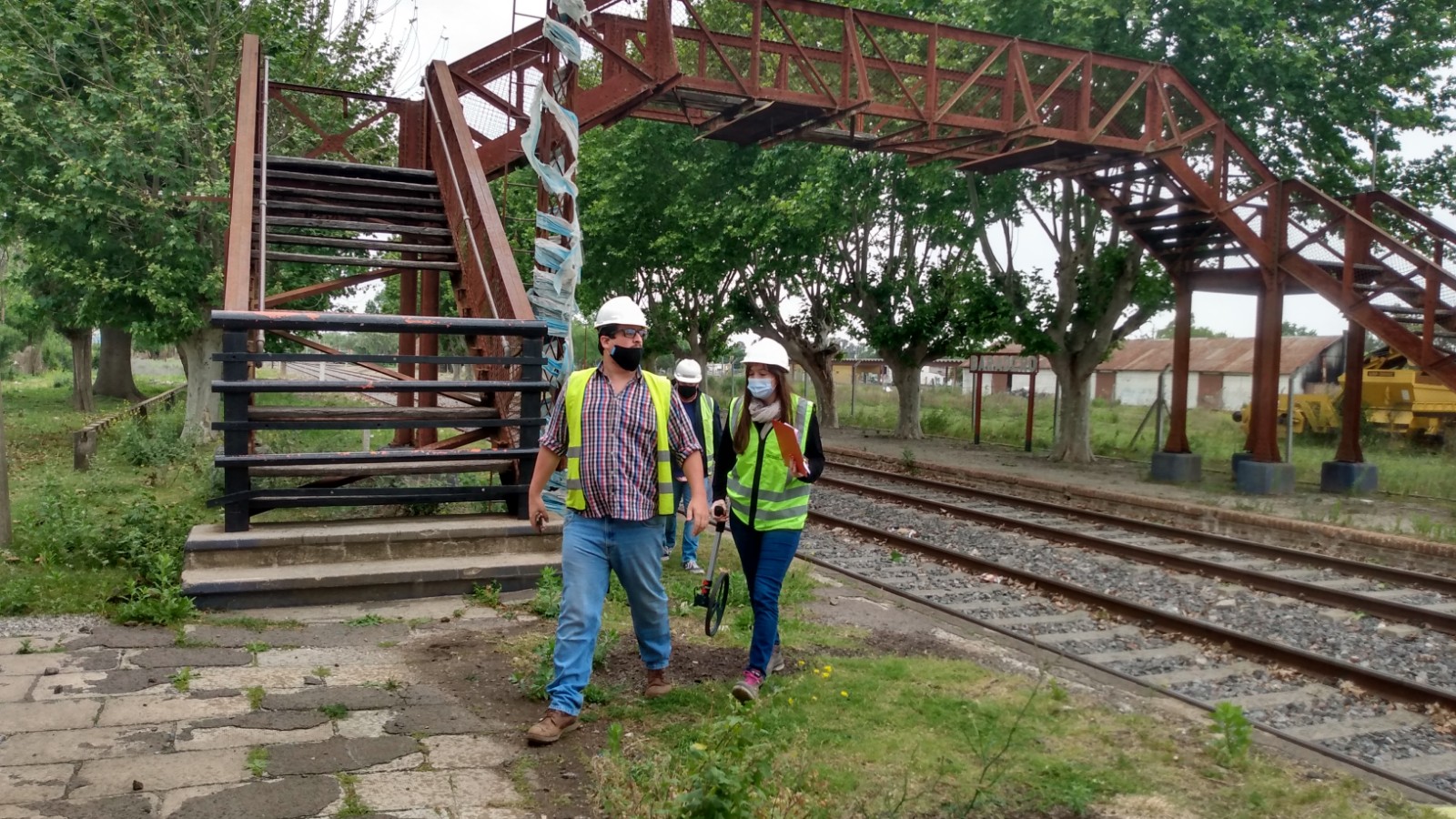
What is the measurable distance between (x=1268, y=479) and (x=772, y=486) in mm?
14512

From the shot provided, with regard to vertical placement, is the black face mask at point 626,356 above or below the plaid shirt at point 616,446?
above

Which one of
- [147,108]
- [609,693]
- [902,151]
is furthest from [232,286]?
[902,151]

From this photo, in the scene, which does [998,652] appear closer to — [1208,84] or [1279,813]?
[1279,813]

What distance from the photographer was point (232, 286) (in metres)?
7.87

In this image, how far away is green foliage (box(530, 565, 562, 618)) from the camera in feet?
23.9

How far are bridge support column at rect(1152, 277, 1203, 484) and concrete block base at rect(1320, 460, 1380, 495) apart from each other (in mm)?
1922

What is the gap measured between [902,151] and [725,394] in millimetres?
33829

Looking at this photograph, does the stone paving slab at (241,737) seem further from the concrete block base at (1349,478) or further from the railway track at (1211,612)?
the concrete block base at (1349,478)

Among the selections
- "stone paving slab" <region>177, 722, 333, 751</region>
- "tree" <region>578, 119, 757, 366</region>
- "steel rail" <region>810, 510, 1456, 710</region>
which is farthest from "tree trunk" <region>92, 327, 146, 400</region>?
"stone paving slab" <region>177, 722, 333, 751</region>

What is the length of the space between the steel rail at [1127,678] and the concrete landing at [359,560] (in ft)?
10.1

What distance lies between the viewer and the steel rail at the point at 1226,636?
716cm

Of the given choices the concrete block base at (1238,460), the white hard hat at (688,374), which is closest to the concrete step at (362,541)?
the white hard hat at (688,374)

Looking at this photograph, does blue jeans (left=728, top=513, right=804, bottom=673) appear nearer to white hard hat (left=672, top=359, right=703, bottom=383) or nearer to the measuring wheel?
the measuring wheel

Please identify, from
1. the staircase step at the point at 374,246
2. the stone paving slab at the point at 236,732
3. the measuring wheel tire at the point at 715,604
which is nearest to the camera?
the stone paving slab at the point at 236,732
